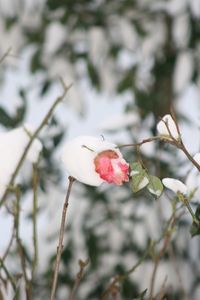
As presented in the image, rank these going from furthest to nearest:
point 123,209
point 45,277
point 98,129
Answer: point 123,209 → point 45,277 → point 98,129

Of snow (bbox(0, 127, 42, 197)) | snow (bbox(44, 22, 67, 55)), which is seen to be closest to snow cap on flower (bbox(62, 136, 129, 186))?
snow (bbox(0, 127, 42, 197))

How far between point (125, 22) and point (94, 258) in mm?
1119

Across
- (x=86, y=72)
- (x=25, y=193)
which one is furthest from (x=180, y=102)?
(x=25, y=193)

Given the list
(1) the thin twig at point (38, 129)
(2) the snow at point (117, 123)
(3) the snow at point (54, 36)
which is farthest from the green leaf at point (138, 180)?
(3) the snow at point (54, 36)

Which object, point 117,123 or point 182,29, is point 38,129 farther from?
point 182,29

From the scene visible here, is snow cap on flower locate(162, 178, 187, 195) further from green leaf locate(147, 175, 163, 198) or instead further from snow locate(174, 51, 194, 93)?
snow locate(174, 51, 194, 93)

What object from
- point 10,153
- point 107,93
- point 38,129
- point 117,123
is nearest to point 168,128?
point 38,129

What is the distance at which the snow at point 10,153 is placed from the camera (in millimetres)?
1104

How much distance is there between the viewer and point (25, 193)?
2.53m

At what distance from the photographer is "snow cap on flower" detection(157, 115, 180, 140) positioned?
3.10ft

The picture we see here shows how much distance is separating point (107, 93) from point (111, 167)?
247 centimetres

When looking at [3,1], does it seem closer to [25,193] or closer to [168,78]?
[168,78]

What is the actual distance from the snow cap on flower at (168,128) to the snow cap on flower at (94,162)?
0.07 metres

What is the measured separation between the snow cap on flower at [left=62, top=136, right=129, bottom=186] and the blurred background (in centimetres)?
155
